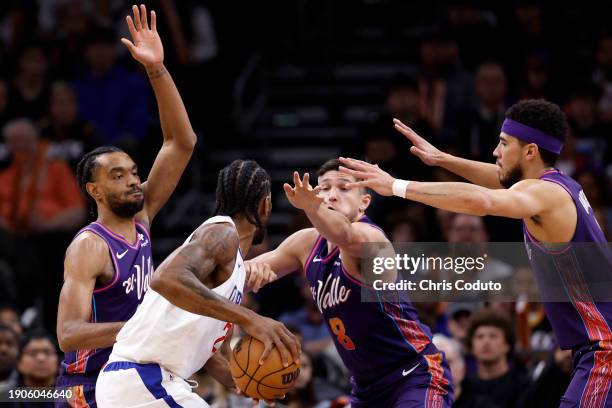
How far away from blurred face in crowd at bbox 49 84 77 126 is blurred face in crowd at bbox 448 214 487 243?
13.9ft

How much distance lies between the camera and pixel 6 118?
12.3 meters

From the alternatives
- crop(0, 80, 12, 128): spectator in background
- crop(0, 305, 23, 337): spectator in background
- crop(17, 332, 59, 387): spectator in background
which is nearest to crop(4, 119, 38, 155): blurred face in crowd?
crop(0, 80, 12, 128): spectator in background

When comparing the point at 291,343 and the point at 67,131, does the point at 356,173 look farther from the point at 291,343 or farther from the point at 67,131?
the point at 67,131

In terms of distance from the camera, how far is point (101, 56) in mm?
12664

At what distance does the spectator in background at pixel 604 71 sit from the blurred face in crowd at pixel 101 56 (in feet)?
17.2

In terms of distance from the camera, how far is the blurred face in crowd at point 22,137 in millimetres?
11594

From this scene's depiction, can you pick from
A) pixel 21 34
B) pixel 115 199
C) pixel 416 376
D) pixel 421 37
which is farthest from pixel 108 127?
pixel 416 376

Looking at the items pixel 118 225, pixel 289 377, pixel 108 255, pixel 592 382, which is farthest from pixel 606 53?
pixel 289 377

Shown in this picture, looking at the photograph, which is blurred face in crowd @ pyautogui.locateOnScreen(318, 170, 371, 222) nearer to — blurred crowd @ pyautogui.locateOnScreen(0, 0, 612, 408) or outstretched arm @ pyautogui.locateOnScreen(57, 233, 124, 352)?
outstretched arm @ pyautogui.locateOnScreen(57, 233, 124, 352)

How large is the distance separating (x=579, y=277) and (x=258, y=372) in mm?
1930

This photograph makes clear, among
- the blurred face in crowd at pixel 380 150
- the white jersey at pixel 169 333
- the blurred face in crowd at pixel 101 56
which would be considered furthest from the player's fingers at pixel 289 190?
the blurred face in crowd at pixel 101 56

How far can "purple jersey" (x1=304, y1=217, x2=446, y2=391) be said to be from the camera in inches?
267

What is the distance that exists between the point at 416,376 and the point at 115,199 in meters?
2.09

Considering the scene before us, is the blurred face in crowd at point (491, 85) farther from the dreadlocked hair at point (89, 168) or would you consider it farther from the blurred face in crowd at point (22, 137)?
the dreadlocked hair at point (89, 168)
